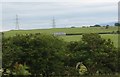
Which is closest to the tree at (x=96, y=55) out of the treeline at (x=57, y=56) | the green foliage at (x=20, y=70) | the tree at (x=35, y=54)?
the treeline at (x=57, y=56)

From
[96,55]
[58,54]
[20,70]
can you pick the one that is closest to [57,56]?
[58,54]

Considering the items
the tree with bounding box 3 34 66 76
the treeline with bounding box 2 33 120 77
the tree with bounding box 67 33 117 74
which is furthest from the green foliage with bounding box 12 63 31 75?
the tree with bounding box 67 33 117 74

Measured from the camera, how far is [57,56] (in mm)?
16766

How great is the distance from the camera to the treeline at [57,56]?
53.1 ft

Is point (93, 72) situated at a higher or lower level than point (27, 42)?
lower

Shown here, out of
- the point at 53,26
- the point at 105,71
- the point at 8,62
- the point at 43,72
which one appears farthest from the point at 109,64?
the point at 53,26

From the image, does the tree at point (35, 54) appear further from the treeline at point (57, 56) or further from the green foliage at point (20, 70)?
the green foliage at point (20, 70)

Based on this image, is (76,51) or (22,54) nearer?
(22,54)

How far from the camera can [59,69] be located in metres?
16.6

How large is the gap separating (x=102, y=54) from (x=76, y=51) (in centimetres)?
148

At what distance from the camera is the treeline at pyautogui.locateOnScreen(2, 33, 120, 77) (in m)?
16.2

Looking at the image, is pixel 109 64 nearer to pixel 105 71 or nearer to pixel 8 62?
pixel 105 71

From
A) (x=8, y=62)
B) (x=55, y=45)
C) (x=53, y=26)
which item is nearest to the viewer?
(x=8, y=62)

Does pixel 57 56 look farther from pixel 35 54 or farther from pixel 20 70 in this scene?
pixel 20 70
